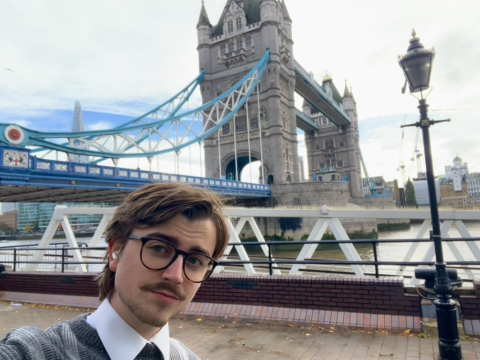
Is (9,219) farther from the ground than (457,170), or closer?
closer

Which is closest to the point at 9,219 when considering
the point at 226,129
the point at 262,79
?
the point at 226,129

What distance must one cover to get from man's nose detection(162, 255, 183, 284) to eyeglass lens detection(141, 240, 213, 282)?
0.7 inches

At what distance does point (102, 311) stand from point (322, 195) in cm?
3307

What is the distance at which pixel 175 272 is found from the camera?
1.08 metres

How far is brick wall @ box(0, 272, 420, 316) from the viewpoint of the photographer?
473 centimetres

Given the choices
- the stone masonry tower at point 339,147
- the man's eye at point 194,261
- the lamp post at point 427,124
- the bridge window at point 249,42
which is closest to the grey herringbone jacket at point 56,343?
the man's eye at point 194,261

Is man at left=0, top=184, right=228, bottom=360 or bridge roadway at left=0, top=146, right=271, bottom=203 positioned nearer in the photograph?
man at left=0, top=184, right=228, bottom=360

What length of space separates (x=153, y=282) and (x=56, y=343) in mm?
296

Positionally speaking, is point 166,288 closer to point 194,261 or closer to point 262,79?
point 194,261

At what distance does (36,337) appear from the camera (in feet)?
2.76

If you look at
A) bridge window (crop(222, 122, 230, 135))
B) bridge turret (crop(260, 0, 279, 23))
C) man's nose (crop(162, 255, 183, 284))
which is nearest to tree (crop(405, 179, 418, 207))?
bridge window (crop(222, 122, 230, 135))

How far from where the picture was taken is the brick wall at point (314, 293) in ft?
15.5

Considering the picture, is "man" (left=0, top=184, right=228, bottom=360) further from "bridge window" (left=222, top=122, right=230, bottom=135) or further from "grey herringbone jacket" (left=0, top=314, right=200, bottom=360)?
"bridge window" (left=222, top=122, right=230, bottom=135)

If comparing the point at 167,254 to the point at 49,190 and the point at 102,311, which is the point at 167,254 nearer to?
the point at 102,311
